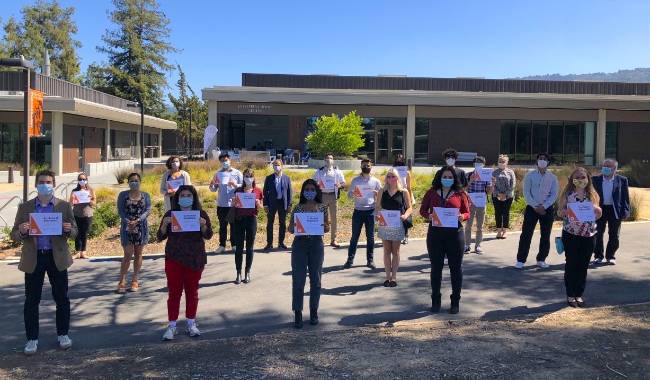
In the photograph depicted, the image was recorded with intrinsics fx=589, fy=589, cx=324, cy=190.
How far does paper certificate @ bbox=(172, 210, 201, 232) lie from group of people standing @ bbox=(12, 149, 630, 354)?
3 centimetres

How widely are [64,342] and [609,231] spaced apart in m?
8.15

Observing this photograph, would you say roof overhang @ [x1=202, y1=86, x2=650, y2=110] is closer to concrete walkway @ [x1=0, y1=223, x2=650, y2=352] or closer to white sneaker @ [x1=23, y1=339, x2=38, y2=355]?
concrete walkway @ [x1=0, y1=223, x2=650, y2=352]

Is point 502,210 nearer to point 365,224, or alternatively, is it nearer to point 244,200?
point 365,224

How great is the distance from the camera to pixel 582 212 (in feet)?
23.6

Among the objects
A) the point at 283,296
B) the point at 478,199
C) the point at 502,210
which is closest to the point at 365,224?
the point at 283,296

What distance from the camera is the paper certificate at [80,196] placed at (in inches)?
416

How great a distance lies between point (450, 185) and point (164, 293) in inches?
163

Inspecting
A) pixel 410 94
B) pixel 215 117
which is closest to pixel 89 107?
pixel 215 117

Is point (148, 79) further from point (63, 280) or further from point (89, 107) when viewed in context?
point (63, 280)

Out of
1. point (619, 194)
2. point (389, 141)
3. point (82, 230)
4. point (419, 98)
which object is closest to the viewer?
point (619, 194)

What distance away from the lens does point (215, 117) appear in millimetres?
36812

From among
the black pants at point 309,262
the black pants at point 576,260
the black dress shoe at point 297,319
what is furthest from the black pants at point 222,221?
the black pants at point 576,260

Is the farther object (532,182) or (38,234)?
(532,182)

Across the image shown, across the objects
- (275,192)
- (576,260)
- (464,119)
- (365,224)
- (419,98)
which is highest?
(419,98)
